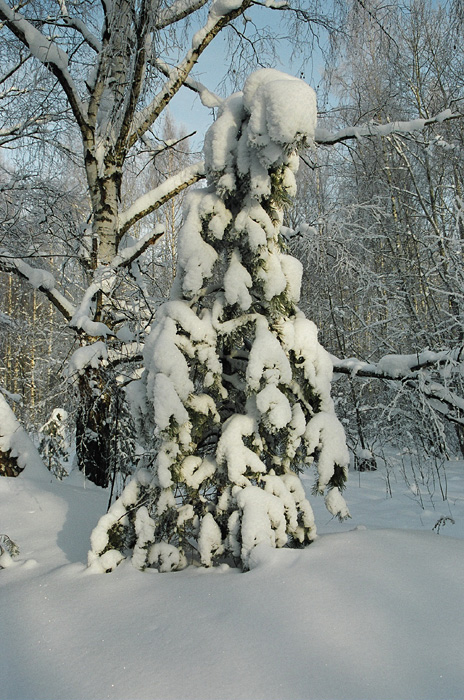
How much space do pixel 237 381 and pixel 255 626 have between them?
1476mm

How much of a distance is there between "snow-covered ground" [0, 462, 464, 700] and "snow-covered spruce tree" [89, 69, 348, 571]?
8.7 inches

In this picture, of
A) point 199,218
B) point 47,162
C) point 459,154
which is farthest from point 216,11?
point 459,154

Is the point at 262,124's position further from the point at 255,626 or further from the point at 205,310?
the point at 255,626

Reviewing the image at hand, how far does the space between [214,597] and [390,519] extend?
A: 12.9ft

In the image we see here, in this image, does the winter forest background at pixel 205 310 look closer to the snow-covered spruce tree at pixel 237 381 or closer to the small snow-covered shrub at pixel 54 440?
the snow-covered spruce tree at pixel 237 381

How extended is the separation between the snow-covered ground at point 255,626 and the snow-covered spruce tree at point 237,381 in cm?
22

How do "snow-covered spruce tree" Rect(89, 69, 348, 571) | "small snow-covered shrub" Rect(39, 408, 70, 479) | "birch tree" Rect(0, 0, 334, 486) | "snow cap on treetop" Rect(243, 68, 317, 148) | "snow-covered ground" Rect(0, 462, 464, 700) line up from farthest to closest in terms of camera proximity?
1. "small snow-covered shrub" Rect(39, 408, 70, 479)
2. "birch tree" Rect(0, 0, 334, 486)
3. "snow-covered spruce tree" Rect(89, 69, 348, 571)
4. "snow cap on treetop" Rect(243, 68, 317, 148)
5. "snow-covered ground" Rect(0, 462, 464, 700)

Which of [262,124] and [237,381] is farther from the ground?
[262,124]

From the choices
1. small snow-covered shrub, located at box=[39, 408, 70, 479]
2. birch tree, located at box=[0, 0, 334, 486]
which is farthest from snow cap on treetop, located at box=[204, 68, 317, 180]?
small snow-covered shrub, located at box=[39, 408, 70, 479]

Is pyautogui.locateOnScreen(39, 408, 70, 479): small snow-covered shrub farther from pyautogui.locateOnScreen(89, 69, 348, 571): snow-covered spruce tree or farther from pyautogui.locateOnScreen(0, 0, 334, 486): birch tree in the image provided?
pyautogui.locateOnScreen(89, 69, 348, 571): snow-covered spruce tree

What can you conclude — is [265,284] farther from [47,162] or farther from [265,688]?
[47,162]

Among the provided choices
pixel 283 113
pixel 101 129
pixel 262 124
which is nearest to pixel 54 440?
pixel 101 129

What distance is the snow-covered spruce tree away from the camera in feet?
8.60

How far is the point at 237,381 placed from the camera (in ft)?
9.98
